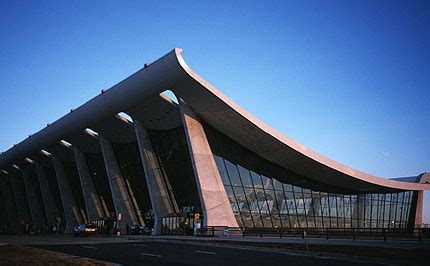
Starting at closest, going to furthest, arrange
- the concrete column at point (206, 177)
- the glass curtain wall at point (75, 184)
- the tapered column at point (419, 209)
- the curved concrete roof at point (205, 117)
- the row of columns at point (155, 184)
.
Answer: the curved concrete roof at point (205, 117)
the concrete column at point (206, 177)
the row of columns at point (155, 184)
the tapered column at point (419, 209)
the glass curtain wall at point (75, 184)

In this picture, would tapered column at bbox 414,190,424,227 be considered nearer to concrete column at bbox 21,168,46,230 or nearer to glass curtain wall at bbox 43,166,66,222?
glass curtain wall at bbox 43,166,66,222

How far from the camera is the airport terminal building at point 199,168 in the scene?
116ft

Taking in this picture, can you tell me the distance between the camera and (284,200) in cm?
4244

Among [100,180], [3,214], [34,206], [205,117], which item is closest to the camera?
[205,117]

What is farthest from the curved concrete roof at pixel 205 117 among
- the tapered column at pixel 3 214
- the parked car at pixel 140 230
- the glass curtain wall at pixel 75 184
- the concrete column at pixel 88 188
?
the tapered column at pixel 3 214

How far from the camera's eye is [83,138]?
51.6 m

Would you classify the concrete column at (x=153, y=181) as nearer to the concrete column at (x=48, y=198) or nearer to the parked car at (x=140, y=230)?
the parked car at (x=140, y=230)

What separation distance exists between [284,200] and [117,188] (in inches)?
781

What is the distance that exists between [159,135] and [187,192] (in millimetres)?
6785

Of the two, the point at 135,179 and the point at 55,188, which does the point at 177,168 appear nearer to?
the point at 135,179

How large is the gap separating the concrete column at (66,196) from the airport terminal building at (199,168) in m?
4.07

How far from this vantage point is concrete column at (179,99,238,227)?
3516 cm

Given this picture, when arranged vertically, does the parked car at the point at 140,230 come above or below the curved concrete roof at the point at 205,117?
below

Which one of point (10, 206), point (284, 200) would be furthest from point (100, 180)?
point (10, 206)
